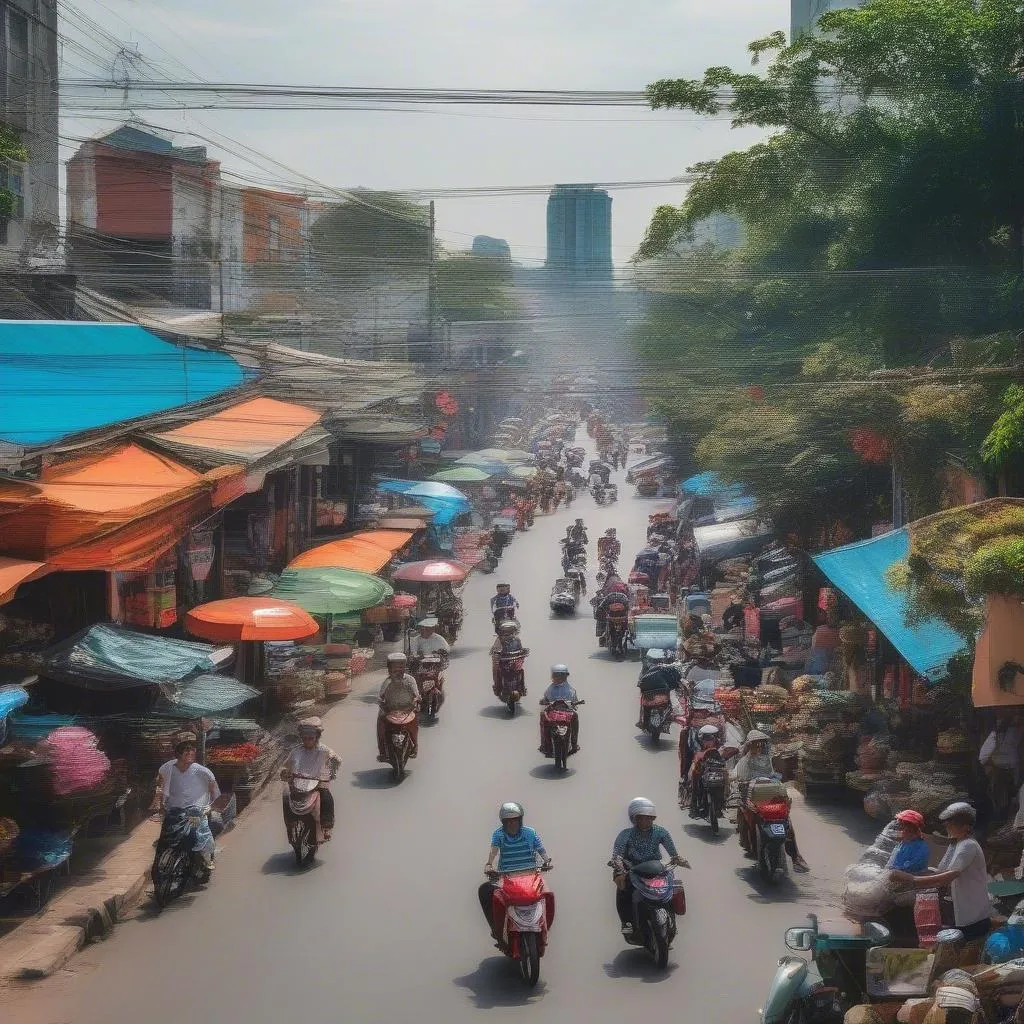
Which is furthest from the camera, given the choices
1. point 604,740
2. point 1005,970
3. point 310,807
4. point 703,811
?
point 604,740

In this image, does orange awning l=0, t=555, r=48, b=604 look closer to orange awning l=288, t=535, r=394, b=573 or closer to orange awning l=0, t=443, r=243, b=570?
orange awning l=0, t=443, r=243, b=570

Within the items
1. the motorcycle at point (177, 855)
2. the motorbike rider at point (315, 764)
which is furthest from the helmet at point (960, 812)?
the motorcycle at point (177, 855)

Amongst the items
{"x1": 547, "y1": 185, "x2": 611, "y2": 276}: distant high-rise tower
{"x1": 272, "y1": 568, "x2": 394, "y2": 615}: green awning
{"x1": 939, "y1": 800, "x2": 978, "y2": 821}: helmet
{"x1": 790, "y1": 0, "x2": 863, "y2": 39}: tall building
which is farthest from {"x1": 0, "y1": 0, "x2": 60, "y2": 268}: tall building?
{"x1": 790, "y1": 0, "x2": 863, "y2": 39}: tall building

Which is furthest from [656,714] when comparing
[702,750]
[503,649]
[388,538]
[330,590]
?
[388,538]

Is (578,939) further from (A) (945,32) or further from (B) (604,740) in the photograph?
(A) (945,32)

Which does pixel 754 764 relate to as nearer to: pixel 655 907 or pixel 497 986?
pixel 655 907

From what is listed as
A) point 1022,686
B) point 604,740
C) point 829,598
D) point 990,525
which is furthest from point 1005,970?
point 829,598
